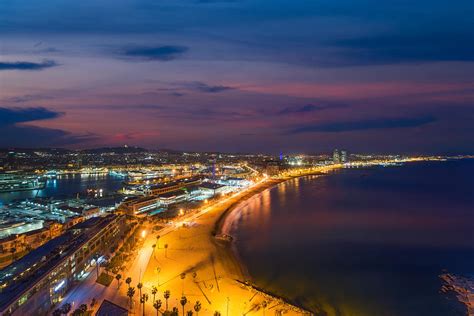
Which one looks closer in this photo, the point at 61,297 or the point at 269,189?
the point at 61,297

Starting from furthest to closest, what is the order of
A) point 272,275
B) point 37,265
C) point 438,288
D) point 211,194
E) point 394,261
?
point 211,194 → point 394,261 → point 272,275 → point 438,288 → point 37,265

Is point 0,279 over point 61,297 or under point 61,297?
over

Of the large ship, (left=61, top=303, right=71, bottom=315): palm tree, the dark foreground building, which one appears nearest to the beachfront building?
the dark foreground building

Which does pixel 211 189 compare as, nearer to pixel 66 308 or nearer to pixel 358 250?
pixel 358 250

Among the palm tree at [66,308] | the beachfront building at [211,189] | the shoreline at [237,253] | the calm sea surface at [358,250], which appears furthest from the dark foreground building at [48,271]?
the beachfront building at [211,189]

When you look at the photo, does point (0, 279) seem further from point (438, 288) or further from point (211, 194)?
point (211, 194)

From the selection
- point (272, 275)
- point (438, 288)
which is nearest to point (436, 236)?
point (438, 288)
